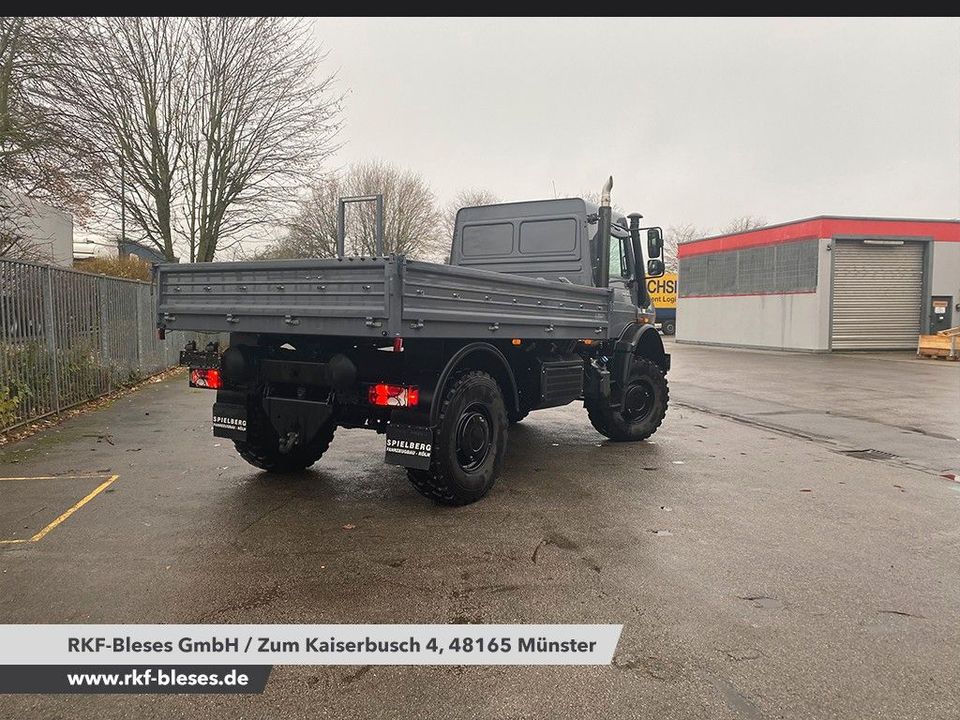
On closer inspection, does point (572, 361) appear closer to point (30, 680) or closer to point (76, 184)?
point (30, 680)

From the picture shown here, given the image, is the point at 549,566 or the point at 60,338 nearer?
the point at 549,566

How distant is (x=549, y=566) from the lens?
4109 millimetres

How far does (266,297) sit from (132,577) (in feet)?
6.82

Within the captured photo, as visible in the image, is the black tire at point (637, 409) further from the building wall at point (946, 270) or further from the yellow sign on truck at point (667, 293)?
the yellow sign on truck at point (667, 293)

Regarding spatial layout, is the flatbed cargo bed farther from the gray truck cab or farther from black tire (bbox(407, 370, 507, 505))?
the gray truck cab

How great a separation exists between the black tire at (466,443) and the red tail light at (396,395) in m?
0.26

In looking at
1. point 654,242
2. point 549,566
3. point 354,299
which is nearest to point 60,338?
point 354,299

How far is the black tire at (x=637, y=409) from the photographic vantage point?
789 centimetres

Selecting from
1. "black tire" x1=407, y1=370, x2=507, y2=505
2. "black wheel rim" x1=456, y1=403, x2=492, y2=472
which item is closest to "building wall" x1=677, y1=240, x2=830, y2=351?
"black tire" x1=407, y1=370, x2=507, y2=505

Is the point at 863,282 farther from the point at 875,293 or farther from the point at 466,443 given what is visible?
the point at 466,443

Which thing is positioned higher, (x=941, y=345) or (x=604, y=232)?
(x=604, y=232)

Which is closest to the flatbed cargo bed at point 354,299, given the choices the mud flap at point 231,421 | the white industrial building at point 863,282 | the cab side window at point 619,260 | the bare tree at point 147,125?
the mud flap at point 231,421

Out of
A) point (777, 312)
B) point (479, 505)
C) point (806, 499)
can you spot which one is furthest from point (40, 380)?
point (777, 312)

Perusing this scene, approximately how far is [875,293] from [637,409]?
2175 cm
